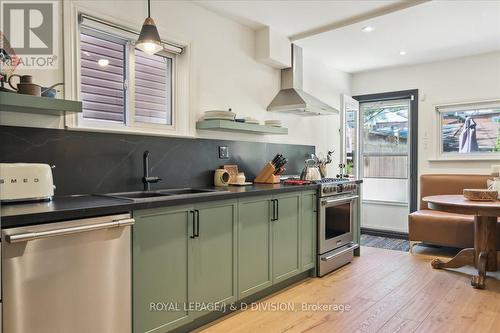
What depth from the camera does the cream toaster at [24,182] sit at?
5.72ft

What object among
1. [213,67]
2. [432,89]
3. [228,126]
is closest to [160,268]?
[228,126]

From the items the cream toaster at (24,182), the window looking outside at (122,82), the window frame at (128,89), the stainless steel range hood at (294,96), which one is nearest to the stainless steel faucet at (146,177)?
the window frame at (128,89)

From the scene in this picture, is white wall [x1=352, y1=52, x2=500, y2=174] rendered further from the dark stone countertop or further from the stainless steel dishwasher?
the stainless steel dishwasher

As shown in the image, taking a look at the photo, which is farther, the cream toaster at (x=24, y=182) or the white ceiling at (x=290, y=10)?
the white ceiling at (x=290, y=10)

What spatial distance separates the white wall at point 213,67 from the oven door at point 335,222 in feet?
3.30

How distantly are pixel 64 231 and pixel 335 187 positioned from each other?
2.72 m

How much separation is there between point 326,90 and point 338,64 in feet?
1.51

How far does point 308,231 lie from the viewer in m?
3.37

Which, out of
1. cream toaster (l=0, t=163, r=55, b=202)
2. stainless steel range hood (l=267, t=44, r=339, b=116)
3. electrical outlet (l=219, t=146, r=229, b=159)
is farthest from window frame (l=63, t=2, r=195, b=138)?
stainless steel range hood (l=267, t=44, r=339, b=116)

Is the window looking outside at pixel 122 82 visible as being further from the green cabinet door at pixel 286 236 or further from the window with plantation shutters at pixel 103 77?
the green cabinet door at pixel 286 236

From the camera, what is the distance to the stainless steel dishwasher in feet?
4.93

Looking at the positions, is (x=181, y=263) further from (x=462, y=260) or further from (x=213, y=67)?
(x=462, y=260)

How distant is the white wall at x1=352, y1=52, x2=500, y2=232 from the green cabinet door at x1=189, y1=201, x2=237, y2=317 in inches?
146

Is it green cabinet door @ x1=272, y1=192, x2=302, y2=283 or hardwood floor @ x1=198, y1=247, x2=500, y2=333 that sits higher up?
green cabinet door @ x1=272, y1=192, x2=302, y2=283
